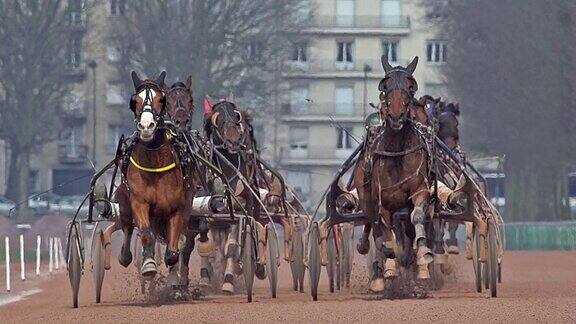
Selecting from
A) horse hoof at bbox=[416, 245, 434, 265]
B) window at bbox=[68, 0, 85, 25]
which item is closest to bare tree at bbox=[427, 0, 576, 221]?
window at bbox=[68, 0, 85, 25]

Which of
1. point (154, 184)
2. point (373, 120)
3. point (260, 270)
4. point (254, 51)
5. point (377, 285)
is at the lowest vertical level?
point (377, 285)

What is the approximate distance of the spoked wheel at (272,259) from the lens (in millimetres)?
22272

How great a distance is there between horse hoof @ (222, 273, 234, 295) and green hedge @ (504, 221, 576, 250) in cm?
2731

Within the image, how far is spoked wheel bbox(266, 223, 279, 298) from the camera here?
22272 mm

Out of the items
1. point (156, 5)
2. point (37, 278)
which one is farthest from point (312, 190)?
point (37, 278)

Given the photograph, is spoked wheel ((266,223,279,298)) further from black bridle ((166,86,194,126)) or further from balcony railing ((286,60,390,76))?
balcony railing ((286,60,390,76))

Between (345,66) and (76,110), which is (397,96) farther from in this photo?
(345,66)

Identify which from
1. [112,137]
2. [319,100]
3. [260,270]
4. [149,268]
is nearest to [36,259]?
[260,270]

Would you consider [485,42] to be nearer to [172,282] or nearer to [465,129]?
[465,129]

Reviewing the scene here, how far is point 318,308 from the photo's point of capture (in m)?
19.9

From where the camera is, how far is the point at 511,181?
66.3 meters

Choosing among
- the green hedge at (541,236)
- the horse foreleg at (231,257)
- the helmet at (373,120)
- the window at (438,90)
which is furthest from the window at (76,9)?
the horse foreleg at (231,257)

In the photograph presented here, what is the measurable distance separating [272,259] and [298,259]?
291 cm

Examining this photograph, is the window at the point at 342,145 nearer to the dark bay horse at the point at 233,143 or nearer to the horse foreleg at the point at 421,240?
the dark bay horse at the point at 233,143
